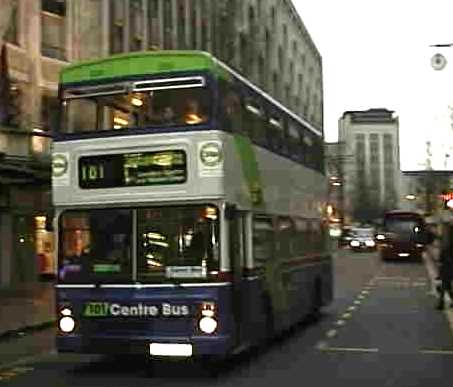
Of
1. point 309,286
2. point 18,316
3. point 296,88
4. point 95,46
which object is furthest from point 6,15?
point 296,88

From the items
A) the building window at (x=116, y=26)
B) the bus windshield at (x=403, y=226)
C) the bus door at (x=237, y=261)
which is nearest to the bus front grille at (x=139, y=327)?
the bus door at (x=237, y=261)

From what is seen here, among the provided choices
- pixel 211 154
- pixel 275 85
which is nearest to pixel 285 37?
pixel 275 85

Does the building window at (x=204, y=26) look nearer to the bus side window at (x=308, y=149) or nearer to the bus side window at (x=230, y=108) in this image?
the bus side window at (x=308, y=149)

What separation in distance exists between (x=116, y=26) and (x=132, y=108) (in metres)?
25.6

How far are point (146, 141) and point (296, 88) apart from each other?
237ft

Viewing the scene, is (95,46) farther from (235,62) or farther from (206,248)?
(206,248)

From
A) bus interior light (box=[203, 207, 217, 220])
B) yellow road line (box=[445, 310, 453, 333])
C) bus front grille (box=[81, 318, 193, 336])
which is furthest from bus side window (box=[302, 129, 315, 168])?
bus front grille (box=[81, 318, 193, 336])

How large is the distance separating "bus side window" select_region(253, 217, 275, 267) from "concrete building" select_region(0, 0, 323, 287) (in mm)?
7845

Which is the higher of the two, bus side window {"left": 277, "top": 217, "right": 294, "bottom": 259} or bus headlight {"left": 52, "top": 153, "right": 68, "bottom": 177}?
bus headlight {"left": 52, "top": 153, "right": 68, "bottom": 177}

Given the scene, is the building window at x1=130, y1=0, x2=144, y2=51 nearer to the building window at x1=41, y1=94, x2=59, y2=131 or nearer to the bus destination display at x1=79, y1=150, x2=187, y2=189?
the building window at x1=41, y1=94, x2=59, y2=131

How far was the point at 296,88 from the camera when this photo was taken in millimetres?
83750

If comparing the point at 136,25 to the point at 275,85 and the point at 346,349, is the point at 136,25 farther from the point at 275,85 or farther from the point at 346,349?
the point at 275,85

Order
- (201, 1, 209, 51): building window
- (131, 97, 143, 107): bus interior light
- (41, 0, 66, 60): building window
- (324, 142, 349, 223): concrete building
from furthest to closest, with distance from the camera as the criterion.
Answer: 1. (324, 142, 349, 223): concrete building
2. (201, 1, 209, 51): building window
3. (41, 0, 66, 60): building window
4. (131, 97, 143, 107): bus interior light

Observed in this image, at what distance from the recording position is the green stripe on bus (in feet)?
43.0
